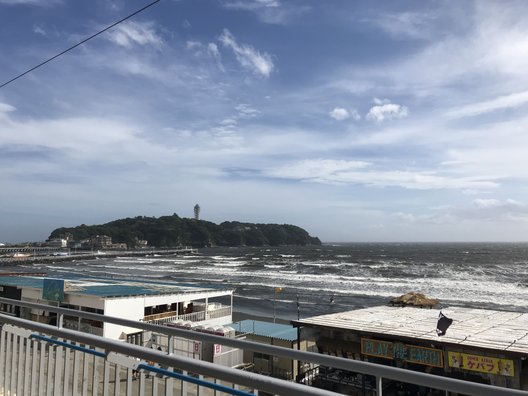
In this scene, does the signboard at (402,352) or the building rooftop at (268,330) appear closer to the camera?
the signboard at (402,352)

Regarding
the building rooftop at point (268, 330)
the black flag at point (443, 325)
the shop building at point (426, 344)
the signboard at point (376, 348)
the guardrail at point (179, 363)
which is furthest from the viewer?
the building rooftop at point (268, 330)

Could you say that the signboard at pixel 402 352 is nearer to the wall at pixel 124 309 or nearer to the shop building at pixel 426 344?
the shop building at pixel 426 344

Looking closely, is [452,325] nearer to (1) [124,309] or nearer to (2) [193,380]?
(2) [193,380]

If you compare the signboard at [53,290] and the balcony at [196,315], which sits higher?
the signboard at [53,290]

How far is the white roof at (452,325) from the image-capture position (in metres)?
12.0

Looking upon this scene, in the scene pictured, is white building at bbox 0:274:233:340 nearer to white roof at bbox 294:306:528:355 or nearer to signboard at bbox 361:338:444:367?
white roof at bbox 294:306:528:355

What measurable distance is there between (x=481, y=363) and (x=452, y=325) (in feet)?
8.81

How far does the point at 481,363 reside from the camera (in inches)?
453

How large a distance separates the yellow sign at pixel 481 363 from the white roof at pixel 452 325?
1.05 ft

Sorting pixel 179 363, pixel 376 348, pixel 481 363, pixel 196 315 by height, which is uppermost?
pixel 179 363

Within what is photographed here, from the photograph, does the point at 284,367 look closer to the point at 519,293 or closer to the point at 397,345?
the point at 397,345

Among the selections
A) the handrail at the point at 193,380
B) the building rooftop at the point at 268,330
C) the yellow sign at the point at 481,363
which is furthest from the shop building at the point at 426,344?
the handrail at the point at 193,380

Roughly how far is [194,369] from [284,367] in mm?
20619

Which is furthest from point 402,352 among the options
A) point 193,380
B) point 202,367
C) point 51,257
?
point 51,257
